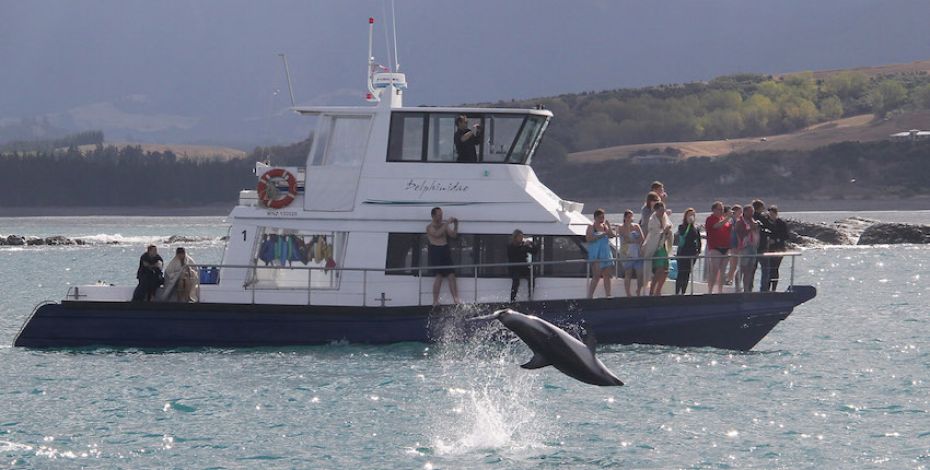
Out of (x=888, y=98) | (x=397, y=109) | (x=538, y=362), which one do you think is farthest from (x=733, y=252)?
(x=888, y=98)

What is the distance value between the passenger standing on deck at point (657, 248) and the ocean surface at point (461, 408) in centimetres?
101

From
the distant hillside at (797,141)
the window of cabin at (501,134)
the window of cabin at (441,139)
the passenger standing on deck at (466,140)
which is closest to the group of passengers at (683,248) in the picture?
the window of cabin at (501,134)

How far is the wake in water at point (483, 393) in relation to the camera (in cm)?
1548

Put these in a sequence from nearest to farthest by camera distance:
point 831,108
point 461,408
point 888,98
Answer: point 461,408 → point 888,98 → point 831,108

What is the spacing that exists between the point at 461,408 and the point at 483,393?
3.22 feet

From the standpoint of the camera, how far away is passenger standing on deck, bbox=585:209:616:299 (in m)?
20.1

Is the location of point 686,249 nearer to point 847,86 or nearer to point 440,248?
point 440,248

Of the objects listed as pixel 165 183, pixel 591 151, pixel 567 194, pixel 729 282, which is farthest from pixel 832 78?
pixel 729 282

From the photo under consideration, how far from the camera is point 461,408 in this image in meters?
17.1

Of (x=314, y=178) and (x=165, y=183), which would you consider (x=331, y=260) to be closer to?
(x=314, y=178)

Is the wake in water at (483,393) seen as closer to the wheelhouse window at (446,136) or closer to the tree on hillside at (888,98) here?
the wheelhouse window at (446,136)

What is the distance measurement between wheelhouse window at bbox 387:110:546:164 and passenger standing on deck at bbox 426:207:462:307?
42.8 inches

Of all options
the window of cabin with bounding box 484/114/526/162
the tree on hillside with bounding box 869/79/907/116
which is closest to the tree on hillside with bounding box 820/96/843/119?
the tree on hillside with bounding box 869/79/907/116

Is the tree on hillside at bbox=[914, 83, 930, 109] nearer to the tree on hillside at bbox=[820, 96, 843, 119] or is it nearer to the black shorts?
the tree on hillside at bbox=[820, 96, 843, 119]
